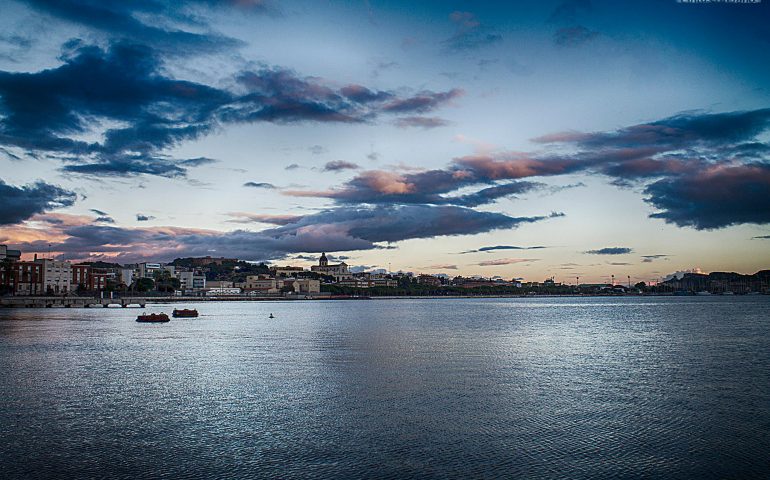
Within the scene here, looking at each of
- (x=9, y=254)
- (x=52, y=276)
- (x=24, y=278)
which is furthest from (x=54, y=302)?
(x=9, y=254)

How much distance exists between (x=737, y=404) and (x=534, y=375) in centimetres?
1055

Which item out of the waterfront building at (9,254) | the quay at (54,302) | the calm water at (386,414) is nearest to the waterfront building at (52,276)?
the waterfront building at (9,254)

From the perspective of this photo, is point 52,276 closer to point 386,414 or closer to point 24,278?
point 24,278

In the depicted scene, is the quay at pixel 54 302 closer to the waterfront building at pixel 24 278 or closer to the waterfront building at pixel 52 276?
the waterfront building at pixel 24 278

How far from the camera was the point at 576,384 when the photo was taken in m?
30.7

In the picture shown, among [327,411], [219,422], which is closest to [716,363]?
[327,411]

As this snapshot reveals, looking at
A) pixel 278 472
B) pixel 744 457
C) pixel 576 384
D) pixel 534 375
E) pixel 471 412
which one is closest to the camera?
pixel 278 472

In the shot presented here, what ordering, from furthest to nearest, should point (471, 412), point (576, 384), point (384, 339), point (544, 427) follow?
point (384, 339) < point (576, 384) < point (471, 412) < point (544, 427)

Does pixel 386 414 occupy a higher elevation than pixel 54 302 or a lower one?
higher

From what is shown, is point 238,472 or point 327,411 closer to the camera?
point 238,472

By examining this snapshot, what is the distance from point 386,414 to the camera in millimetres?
23703

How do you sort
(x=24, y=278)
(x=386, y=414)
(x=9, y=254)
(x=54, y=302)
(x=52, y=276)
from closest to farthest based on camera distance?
(x=386, y=414) → (x=54, y=302) → (x=24, y=278) → (x=9, y=254) → (x=52, y=276)

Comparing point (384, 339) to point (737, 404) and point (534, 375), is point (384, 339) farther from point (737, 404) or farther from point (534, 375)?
point (737, 404)

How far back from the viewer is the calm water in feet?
56.8
